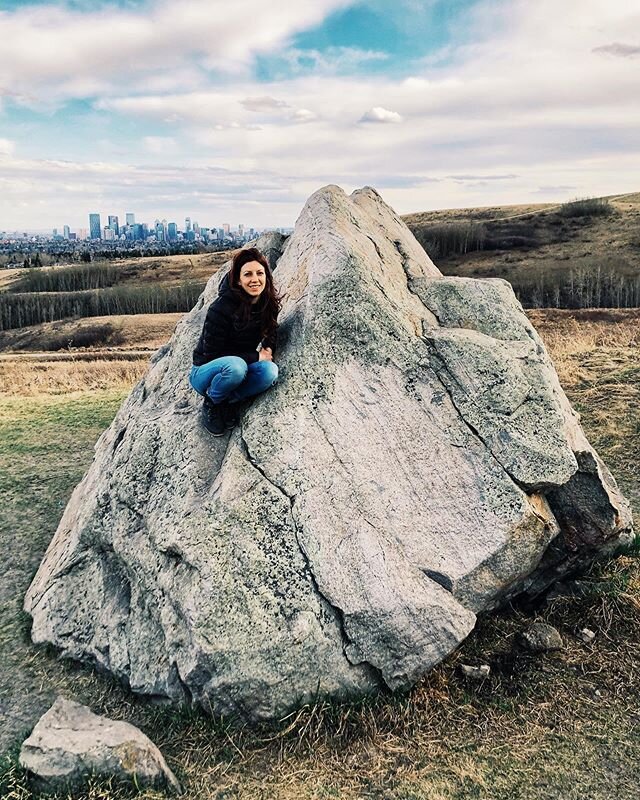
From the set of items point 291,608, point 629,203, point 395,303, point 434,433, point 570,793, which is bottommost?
point 570,793

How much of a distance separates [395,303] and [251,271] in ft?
6.00

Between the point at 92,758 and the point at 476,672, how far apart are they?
3768 millimetres

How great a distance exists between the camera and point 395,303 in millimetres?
8281

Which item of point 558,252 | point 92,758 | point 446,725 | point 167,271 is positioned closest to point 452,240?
point 558,252

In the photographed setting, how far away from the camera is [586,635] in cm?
779

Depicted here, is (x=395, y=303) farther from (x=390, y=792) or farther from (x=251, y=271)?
(x=390, y=792)

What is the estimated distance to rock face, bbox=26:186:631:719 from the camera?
6.64 m

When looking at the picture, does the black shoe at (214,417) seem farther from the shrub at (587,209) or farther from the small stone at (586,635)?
the shrub at (587,209)

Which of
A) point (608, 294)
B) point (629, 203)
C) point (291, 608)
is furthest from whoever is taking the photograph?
point (629, 203)

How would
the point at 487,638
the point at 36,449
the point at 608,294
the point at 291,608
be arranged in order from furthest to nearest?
1. the point at 608,294
2. the point at 36,449
3. the point at 487,638
4. the point at 291,608

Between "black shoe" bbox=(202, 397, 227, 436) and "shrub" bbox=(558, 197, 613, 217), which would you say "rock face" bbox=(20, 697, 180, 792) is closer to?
"black shoe" bbox=(202, 397, 227, 436)

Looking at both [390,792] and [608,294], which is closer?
[390,792]

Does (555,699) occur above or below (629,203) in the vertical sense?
below

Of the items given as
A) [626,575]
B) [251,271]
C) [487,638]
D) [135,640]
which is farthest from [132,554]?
[626,575]
